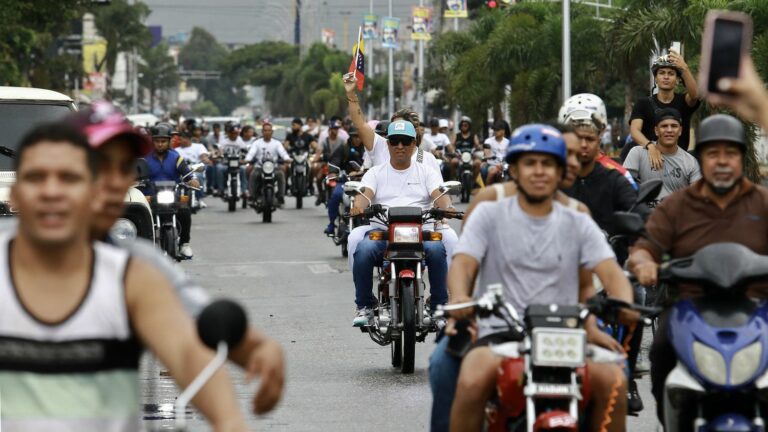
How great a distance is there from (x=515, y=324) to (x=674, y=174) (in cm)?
600

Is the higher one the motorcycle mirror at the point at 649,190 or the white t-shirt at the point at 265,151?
the motorcycle mirror at the point at 649,190

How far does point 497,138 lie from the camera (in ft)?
113

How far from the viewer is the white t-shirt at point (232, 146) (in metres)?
36.8

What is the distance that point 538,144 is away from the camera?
6.75m

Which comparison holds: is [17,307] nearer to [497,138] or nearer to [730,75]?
[730,75]

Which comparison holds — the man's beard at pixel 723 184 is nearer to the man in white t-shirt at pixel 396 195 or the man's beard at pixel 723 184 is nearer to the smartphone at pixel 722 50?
the smartphone at pixel 722 50

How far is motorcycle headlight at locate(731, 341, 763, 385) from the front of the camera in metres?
6.32

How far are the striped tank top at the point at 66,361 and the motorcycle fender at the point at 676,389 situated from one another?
267 cm

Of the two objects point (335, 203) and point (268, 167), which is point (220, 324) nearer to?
point (335, 203)

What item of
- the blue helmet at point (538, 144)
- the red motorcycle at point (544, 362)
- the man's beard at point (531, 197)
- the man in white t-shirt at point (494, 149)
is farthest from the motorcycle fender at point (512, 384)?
the man in white t-shirt at point (494, 149)

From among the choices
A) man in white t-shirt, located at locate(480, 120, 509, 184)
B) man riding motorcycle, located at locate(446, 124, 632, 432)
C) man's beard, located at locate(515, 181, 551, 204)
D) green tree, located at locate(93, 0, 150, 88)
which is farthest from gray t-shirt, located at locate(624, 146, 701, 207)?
green tree, located at locate(93, 0, 150, 88)

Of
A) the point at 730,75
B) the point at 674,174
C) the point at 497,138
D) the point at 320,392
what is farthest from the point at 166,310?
the point at 497,138

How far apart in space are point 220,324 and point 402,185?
8723 millimetres

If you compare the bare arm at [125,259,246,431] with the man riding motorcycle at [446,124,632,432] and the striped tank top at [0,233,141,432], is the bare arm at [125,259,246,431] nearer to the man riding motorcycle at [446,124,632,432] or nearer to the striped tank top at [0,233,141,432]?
the striped tank top at [0,233,141,432]
